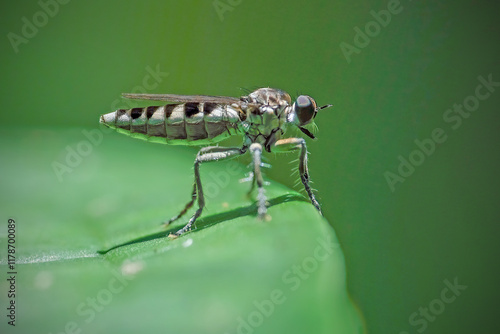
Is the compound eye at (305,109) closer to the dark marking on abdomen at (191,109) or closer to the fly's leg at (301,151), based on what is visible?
the fly's leg at (301,151)

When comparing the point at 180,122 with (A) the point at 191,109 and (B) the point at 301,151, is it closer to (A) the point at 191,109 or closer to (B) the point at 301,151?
(A) the point at 191,109

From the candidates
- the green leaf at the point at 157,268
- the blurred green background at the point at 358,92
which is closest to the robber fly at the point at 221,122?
the blurred green background at the point at 358,92

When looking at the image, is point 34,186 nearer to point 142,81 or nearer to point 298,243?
point 142,81

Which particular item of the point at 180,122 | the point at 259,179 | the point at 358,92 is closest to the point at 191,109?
the point at 180,122

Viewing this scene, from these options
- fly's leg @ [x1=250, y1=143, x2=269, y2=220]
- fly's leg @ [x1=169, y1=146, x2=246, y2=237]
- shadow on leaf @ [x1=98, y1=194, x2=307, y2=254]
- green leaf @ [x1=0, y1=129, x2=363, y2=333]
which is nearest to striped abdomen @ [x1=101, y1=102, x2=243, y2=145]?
fly's leg @ [x1=169, y1=146, x2=246, y2=237]

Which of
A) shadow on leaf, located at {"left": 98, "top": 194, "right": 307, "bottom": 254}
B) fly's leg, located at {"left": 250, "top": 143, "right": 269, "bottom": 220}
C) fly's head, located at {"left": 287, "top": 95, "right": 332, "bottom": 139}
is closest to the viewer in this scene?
fly's leg, located at {"left": 250, "top": 143, "right": 269, "bottom": 220}

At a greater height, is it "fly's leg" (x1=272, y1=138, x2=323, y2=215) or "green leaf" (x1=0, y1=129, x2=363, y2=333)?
"fly's leg" (x1=272, y1=138, x2=323, y2=215)

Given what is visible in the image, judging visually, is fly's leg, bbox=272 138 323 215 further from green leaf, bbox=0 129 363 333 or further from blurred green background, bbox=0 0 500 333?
green leaf, bbox=0 129 363 333
